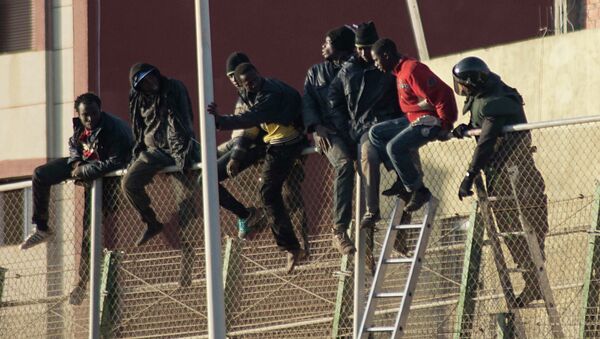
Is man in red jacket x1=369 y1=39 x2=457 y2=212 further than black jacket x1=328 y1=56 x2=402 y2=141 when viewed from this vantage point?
No

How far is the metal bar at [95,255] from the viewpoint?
49.0ft

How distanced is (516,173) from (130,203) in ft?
12.2

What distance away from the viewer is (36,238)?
50.4 ft

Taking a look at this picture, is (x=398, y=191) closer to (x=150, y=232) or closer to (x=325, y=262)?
(x=325, y=262)

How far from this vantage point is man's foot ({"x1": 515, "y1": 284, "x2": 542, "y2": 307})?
13.1 metres

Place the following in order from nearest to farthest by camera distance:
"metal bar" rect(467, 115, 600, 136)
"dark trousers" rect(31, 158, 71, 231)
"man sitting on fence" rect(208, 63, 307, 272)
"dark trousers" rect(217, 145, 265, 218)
A: "metal bar" rect(467, 115, 600, 136)
"man sitting on fence" rect(208, 63, 307, 272)
"dark trousers" rect(217, 145, 265, 218)
"dark trousers" rect(31, 158, 71, 231)

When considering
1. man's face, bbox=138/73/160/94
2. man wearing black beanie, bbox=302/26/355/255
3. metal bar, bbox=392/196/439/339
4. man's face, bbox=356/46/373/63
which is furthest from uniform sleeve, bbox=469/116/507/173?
man's face, bbox=138/73/160/94

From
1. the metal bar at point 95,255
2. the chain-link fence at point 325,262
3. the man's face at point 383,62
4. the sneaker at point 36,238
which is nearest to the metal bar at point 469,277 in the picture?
the chain-link fence at point 325,262

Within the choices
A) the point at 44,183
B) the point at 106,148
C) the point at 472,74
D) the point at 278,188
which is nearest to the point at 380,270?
the point at 278,188

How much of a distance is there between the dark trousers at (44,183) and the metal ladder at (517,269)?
4.19m

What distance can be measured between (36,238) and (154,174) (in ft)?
4.90

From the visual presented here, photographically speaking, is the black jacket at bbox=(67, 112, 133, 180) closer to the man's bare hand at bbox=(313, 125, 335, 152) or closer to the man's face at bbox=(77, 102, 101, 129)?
the man's face at bbox=(77, 102, 101, 129)

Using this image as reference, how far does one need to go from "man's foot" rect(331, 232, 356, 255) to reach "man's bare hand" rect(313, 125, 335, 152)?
717mm

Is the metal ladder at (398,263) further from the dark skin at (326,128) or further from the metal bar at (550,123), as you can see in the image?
the metal bar at (550,123)
